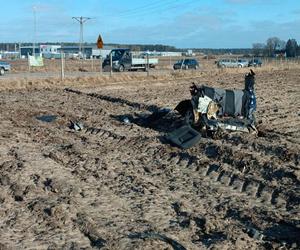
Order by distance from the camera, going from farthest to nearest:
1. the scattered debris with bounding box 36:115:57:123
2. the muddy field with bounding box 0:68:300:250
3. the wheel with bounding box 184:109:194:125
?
the scattered debris with bounding box 36:115:57:123
the wheel with bounding box 184:109:194:125
the muddy field with bounding box 0:68:300:250

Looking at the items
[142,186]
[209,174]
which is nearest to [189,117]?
[209,174]

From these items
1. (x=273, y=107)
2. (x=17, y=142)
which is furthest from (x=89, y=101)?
(x=17, y=142)

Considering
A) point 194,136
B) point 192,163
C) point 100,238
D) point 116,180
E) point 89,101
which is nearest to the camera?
point 100,238

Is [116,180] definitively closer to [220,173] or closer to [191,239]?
[220,173]

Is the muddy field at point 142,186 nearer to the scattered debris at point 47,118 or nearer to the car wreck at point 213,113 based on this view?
the scattered debris at point 47,118

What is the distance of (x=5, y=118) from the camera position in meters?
17.1

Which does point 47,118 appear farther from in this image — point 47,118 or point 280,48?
point 280,48

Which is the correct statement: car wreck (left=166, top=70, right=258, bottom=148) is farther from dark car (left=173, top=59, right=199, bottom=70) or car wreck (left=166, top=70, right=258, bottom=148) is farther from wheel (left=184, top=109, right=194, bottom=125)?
dark car (left=173, top=59, right=199, bottom=70)

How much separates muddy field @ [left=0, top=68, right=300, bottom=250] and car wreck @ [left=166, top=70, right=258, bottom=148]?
0.39 meters

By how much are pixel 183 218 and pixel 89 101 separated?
14.7 meters

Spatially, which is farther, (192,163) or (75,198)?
(192,163)

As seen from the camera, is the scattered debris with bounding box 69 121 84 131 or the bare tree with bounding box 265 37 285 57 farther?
the bare tree with bounding box 265 37 285 57


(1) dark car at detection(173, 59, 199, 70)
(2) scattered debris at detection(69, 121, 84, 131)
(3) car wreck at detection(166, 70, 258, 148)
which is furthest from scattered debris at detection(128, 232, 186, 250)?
(1) dark car at detection(173, 59, 199, 70)

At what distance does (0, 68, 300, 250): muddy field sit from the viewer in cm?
684
